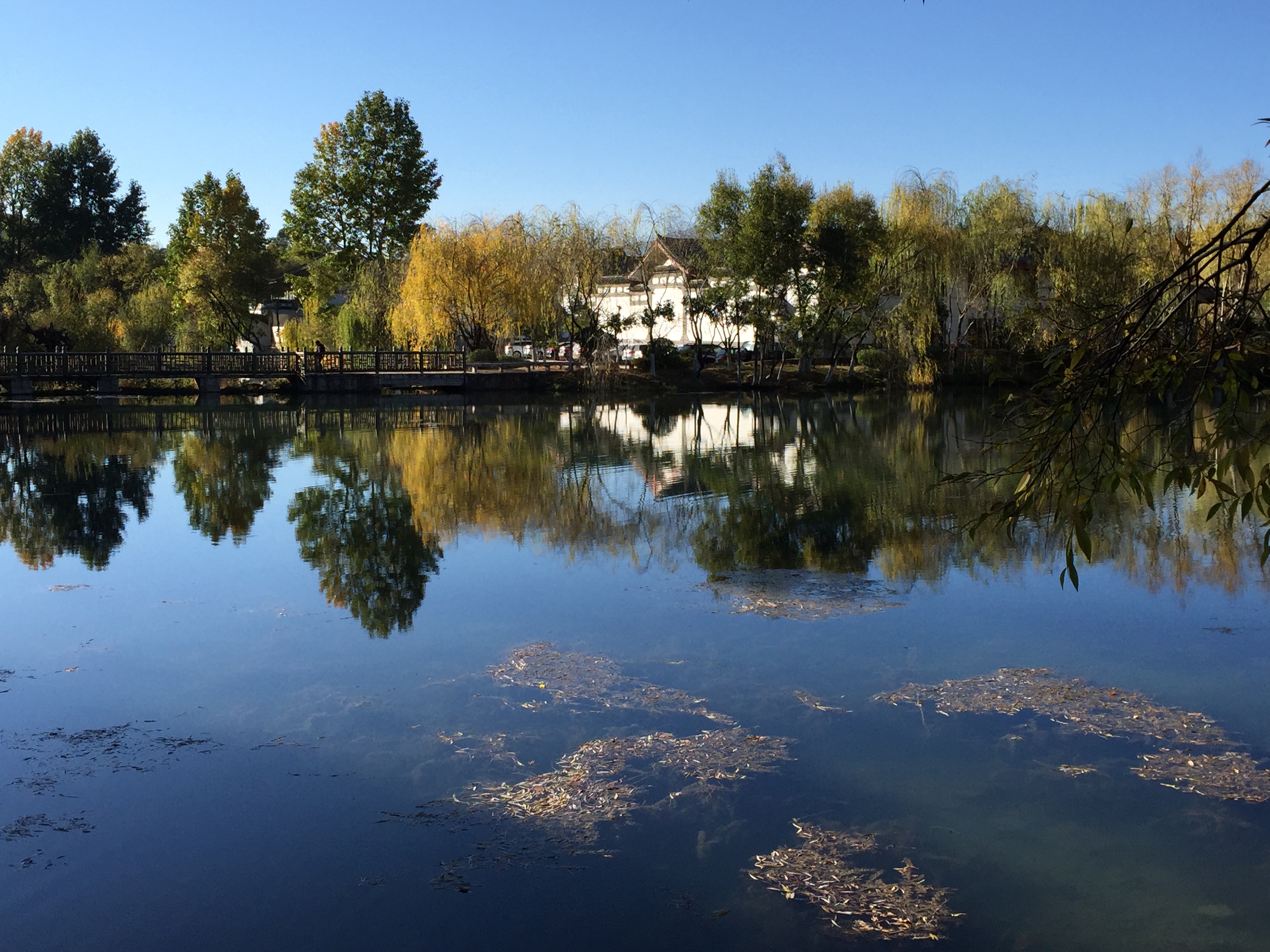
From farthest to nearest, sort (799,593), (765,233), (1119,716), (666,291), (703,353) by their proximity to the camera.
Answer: (666,291) < (703,353) < (765,233) < (799,593) < (1119,716)

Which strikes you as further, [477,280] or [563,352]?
[563,352]

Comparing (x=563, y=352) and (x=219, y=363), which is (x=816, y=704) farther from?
(x=563, y=352)

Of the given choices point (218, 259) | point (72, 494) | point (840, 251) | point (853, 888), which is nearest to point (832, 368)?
point (840, 251)

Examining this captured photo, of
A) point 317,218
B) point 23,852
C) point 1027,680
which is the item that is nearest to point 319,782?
point 23,852

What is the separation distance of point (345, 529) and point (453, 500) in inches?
103

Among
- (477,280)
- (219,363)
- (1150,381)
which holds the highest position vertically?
(477,280)

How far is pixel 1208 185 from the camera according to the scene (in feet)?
125

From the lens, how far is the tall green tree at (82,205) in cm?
6750

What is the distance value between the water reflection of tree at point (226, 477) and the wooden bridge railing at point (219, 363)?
1697 cm

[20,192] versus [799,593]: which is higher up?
[20,192]

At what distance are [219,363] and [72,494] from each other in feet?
98.6

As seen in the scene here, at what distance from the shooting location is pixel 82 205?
70.2 meters

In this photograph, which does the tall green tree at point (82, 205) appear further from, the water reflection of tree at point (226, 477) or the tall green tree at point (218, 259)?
the water reflection of tree at point (226, 477)

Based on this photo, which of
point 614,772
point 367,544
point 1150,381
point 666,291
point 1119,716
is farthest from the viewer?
point 666,291
